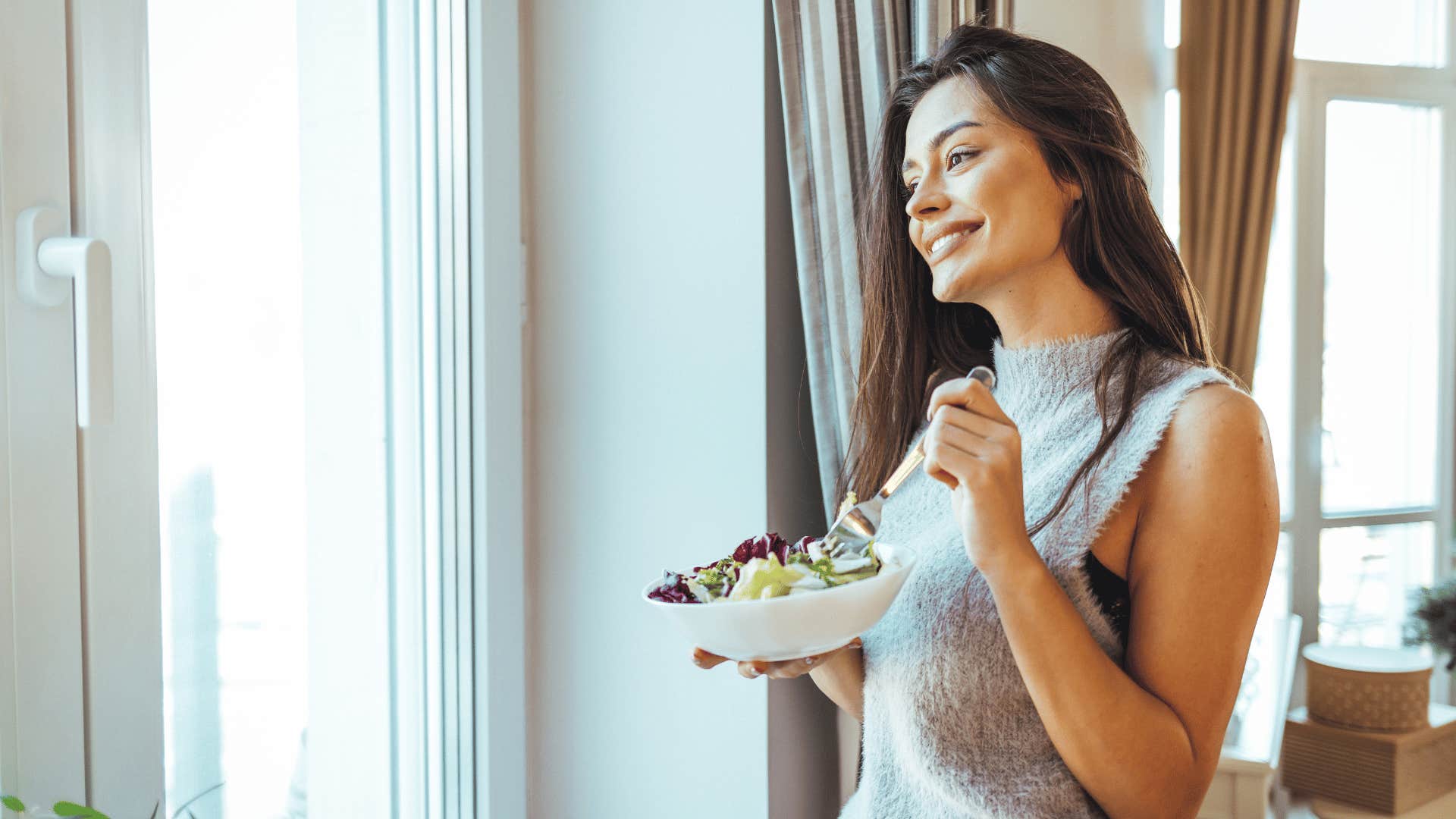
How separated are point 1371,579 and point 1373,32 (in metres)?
1.84

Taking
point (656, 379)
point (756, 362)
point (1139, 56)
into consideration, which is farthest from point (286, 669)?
point (1139, 56)

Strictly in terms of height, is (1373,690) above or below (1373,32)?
below

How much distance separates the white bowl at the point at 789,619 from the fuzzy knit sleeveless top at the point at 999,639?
131 millimetres

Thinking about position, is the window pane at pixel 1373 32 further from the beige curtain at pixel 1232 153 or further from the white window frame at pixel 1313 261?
the beige curtain at pixel 1232 153

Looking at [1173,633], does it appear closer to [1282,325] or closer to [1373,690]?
[1373,690]

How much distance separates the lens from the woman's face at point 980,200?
1.03 metres

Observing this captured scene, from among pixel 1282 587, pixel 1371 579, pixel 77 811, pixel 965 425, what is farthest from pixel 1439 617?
pixel 77 811

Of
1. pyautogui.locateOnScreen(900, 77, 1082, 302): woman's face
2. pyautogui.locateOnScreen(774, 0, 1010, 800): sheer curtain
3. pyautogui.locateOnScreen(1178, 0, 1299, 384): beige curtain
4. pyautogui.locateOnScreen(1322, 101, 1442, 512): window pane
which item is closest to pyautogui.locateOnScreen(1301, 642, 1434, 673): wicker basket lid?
pyautogui.locateOnScreen(1322, 101, 1442, 512): window pane

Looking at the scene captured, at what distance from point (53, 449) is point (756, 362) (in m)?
0.85

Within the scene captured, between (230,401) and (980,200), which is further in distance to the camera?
(230,401)

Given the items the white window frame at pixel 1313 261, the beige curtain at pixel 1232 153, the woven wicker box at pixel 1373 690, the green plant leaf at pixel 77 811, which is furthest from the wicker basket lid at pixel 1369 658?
the green plant leaf at pixel 77 811

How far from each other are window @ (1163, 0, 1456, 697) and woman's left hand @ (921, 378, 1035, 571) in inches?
100

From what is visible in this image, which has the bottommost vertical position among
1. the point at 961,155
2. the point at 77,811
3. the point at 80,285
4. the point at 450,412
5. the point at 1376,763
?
the point at 1376,763

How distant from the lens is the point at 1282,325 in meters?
3.30
